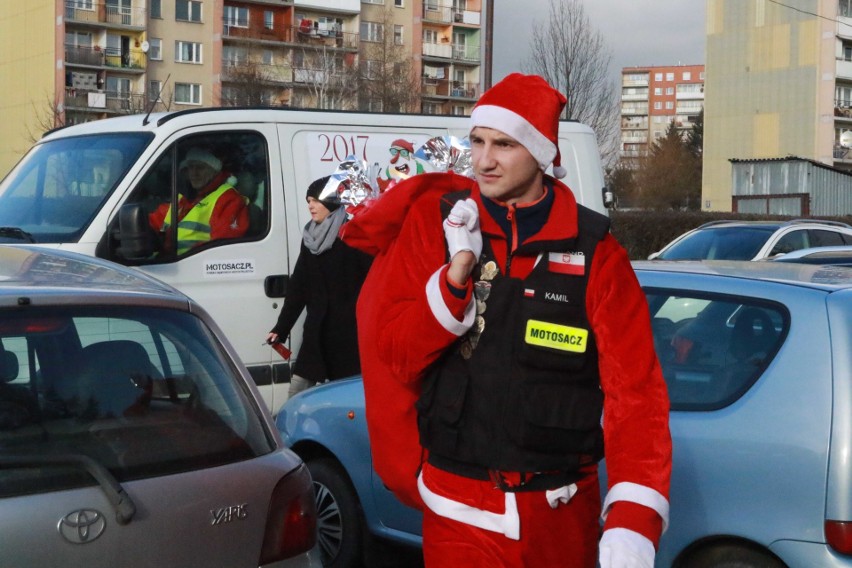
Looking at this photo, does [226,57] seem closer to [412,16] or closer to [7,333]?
[412,16]

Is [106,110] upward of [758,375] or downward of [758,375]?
upward

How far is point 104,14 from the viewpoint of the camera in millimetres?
73875

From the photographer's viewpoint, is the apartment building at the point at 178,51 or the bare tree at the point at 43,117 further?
the apartment building at the point at 178,51

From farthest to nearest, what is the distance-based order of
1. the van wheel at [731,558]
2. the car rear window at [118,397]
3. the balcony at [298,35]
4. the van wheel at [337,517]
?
the balcony at [298,35] → the van wheel at [337,517] → the van wheel at [731,558] → the car rear window at [118,397]

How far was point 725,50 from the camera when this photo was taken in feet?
251

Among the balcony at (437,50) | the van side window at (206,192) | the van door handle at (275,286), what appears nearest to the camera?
the van side window at (206,192)

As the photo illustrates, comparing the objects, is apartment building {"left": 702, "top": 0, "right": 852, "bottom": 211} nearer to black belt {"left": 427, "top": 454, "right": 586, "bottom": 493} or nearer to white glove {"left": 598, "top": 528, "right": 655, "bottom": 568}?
black belt {"left": 427, "top": 454, "right": 586, "bottom": 493}

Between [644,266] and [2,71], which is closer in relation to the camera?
[644,266]

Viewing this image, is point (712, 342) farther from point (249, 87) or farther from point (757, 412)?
point (249, 87)

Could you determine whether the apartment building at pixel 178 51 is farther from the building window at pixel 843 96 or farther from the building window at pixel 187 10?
Answer: the building window at pixel 843 96

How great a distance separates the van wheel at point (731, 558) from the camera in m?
4.00

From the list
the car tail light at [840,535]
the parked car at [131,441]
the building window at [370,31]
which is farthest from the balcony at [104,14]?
the car tail light at [840,535]

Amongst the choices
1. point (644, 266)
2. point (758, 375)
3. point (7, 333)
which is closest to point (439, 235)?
point (7, 333)

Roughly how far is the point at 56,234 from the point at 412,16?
256 feet
